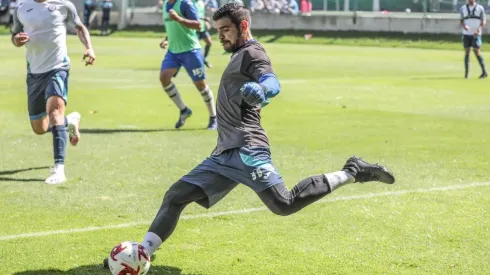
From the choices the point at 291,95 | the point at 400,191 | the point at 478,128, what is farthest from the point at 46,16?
the point at 291,95

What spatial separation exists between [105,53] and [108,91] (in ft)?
49.2

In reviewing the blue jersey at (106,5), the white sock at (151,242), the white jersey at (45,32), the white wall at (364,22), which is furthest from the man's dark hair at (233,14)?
the blue jersey at (106,5)

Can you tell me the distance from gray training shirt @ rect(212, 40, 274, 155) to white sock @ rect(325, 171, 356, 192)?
56cm

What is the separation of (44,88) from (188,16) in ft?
14.9

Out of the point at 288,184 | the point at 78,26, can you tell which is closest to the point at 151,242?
the point at 288,184

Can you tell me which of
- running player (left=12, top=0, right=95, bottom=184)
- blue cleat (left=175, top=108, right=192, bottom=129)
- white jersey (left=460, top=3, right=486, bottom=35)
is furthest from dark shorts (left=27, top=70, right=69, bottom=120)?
white jersey (left=460, top=3, right=486, bottom=35)

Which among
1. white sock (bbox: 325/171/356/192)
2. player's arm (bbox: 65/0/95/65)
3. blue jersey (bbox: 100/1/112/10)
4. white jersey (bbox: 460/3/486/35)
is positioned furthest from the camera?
blue jersey (bbox: 100/1/112/10)

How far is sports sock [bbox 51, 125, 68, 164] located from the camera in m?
10.6

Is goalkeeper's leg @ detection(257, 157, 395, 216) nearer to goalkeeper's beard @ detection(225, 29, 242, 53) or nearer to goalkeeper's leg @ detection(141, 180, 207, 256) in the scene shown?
goalkeeper's leg @ detection(141, 180, 207, 256)

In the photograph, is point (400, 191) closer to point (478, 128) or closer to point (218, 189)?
point (218, 189)

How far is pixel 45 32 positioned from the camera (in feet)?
35.3

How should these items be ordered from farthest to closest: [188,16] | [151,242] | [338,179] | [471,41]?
1. [471,41]
2. [188,16]
3. [338,179]
4. [151,242]

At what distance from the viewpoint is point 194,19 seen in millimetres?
14797

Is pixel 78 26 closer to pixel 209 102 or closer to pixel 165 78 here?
pixel 165 78
